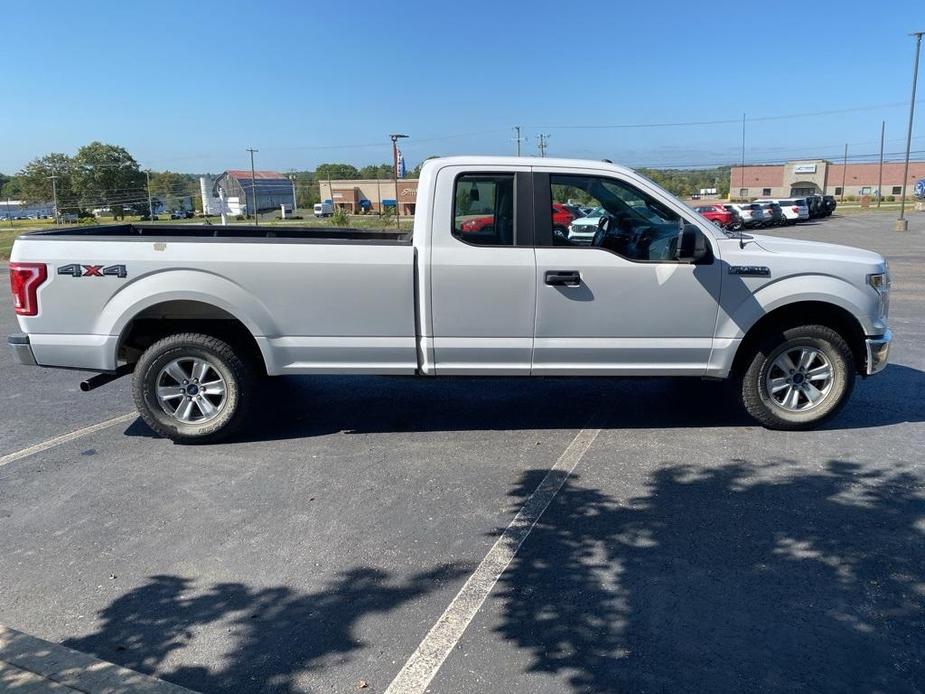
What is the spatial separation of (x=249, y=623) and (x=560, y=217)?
3.38 meters

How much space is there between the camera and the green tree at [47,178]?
332 feet

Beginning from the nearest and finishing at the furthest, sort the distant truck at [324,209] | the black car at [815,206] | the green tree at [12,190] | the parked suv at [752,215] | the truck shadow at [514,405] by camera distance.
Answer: the truck shadow at [514,405]
the parked suv at [752,215]
the black car at [815,206]
the distant truck at [324,209]
the green tree at [12,190]

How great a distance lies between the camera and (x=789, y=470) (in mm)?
4824

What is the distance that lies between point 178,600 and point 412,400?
3362mm

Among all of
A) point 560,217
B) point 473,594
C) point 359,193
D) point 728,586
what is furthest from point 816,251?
point 359,193

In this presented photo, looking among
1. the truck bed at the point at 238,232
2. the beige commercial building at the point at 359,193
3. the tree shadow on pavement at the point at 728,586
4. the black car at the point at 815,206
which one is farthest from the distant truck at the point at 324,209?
the tree shadow on pavement at the point at 728,586

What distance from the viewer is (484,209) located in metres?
5.25

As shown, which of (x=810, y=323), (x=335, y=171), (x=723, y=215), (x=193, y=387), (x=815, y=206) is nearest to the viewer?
(x=193, y=387)

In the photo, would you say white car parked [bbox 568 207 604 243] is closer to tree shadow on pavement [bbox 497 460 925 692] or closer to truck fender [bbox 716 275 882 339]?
truck fender [bbox 716 275 882 339]

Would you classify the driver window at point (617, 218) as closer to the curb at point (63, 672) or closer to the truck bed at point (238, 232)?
the truck bed at point (238, 232)

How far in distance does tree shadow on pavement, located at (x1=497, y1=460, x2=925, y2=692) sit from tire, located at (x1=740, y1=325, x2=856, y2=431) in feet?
2.81

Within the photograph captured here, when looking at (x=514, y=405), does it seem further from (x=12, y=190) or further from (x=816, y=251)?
(x=12, y=190)

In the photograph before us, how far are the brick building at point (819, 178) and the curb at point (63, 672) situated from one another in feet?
381

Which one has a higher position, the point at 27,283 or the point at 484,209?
the point at 484,209
